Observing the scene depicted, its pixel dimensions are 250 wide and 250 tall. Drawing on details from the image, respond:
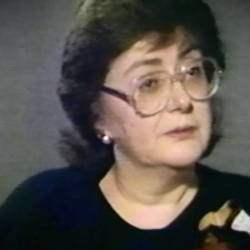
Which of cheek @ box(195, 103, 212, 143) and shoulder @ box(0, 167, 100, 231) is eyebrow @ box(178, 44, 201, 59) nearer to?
cheek @ box(195, 103, 212, 143)

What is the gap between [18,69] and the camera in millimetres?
803

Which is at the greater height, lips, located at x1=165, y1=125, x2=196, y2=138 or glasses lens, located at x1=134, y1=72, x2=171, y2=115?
glasses lens, located at x1=134, y1=72, x2=171, y2=115

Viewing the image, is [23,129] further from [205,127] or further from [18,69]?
[205,127]

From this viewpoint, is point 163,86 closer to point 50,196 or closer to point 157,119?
point 157,119

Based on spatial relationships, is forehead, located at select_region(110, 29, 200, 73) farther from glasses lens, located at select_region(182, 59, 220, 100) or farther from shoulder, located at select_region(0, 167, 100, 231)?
shoulder, located at select_region(0, 167, 100, 231)

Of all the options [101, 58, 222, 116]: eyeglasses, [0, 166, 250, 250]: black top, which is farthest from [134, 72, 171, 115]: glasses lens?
[0, 166, 250, 250]: black top

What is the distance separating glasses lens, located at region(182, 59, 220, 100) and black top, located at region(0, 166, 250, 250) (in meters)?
0.10

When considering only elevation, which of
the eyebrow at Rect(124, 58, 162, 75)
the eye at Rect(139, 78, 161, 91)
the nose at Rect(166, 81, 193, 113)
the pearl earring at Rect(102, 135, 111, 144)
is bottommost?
the pearl earring at Rect(102, 135, 111, 144)

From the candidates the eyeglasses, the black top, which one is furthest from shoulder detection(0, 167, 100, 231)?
the eyeglasses

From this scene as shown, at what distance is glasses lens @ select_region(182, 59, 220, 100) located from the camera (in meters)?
0.77

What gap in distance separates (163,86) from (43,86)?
156mm

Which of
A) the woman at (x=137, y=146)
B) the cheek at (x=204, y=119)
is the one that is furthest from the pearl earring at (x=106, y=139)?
the cheek at (x=204, y=119)

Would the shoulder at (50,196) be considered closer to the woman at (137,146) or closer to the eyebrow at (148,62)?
the woman at (137,146)

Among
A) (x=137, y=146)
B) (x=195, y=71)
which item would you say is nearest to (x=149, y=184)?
(x=137, y=146)
